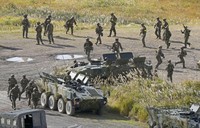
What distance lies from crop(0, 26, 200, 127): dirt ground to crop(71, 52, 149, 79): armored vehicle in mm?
2925

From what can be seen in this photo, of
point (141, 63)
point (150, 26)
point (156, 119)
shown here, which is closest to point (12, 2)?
point (150, 26)

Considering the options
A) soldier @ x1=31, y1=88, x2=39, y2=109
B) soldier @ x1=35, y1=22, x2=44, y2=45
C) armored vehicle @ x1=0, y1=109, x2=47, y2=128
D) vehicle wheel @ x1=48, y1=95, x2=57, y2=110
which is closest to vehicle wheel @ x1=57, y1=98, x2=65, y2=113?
vehicle wheel @ x1=48, y1=95, x2=57, y2=110

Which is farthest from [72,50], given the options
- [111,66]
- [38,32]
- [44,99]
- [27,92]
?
[27,92]

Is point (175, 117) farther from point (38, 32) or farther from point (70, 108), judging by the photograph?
point (38, 32)

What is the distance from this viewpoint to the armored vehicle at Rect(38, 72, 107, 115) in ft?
92.4

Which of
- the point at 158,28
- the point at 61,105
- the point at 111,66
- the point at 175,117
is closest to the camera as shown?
the point at 175,117

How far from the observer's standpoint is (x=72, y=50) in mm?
44562

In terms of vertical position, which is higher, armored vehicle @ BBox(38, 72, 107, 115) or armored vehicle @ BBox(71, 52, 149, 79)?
armored vehicle @ BBox(71, 52, 149, 79)

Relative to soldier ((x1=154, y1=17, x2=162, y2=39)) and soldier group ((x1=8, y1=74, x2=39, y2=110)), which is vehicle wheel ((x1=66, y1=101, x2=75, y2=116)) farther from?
soldier ((x1=154, y1=17, x2=162, y2=39))

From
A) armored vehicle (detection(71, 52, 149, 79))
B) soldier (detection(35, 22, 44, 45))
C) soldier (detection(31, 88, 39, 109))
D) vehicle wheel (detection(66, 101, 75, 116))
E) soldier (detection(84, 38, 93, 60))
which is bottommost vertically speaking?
vehicle wheel (detection(66, 101, 75, 116))

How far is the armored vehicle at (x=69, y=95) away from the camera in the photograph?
28156 millimetres

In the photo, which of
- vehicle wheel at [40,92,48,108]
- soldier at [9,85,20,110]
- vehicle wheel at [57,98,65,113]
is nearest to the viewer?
vehicle wheel at [57,98,65,113]

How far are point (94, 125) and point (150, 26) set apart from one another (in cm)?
3211

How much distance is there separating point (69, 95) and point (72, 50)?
16483mm
